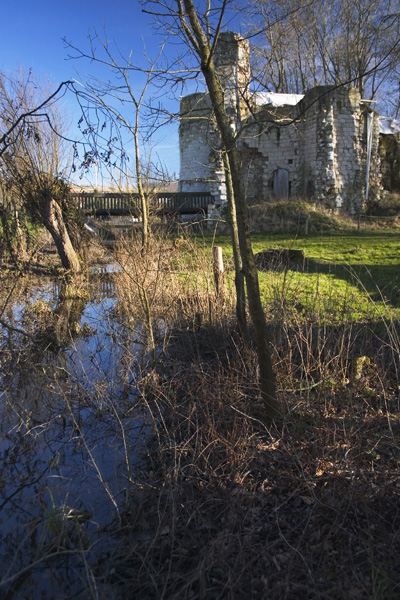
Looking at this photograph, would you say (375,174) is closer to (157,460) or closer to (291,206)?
(291,206)

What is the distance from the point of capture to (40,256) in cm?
1328

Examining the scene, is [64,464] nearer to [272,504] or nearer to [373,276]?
[272,504]

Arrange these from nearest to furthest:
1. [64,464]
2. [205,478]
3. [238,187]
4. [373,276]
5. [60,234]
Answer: [238,187] → [205,478] → [64,464] → [373,276] → [60,234]

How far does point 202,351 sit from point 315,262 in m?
5.96

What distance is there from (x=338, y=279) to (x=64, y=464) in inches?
268

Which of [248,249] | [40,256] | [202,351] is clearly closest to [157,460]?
[248,249]

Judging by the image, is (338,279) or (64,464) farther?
(338,279)

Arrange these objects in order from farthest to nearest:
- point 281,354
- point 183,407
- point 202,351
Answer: point 202,351 < point 281,354 < point 183,407

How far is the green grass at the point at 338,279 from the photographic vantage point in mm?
6547

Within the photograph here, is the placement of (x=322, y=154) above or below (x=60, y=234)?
above

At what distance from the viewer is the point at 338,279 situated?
31.5ft

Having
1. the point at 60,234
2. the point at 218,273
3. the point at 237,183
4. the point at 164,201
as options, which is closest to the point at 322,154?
the point at 164,201

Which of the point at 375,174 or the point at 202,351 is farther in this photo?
the point at 375,174

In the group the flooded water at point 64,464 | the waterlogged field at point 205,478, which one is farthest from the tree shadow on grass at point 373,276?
the flooded water at point 64,464
